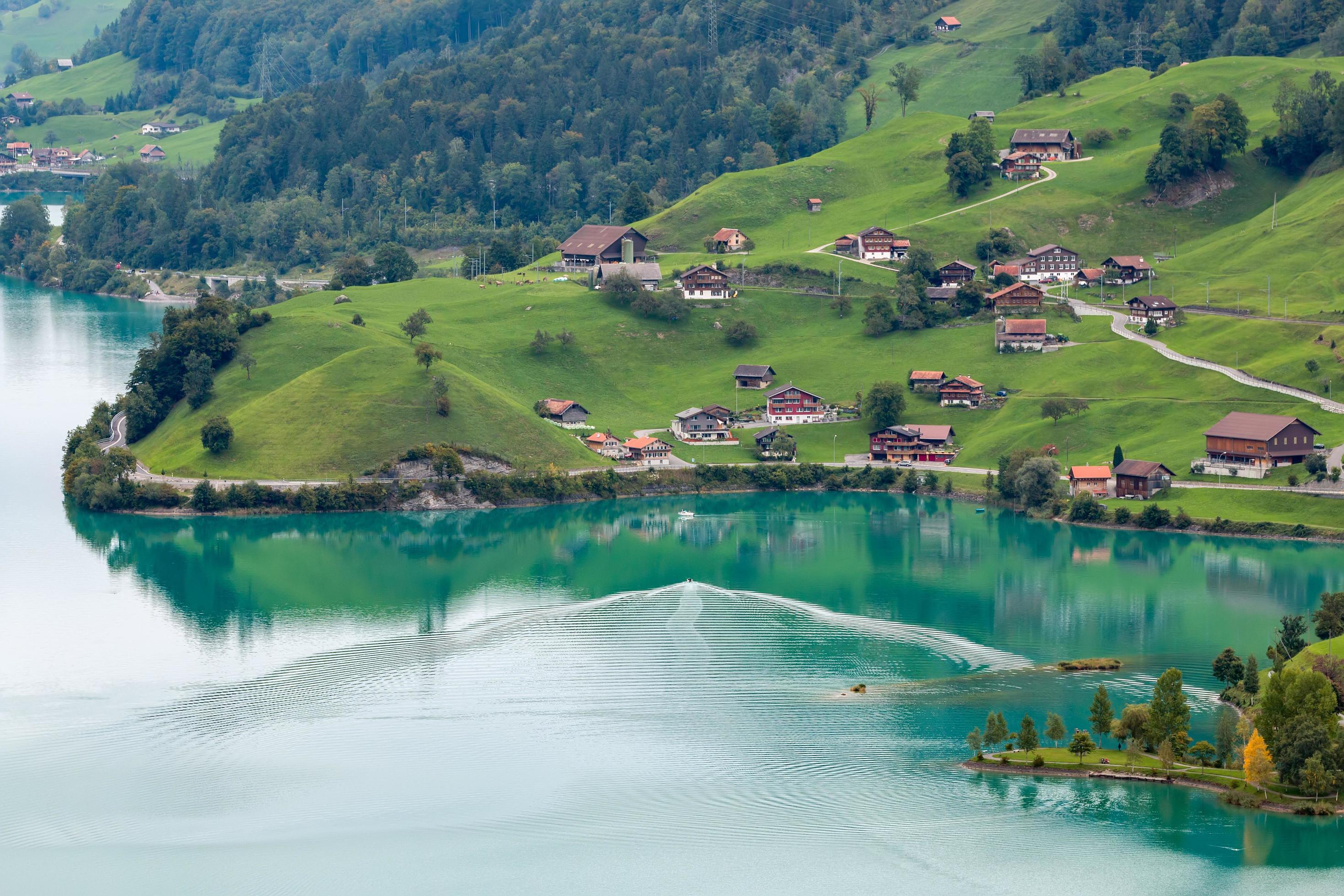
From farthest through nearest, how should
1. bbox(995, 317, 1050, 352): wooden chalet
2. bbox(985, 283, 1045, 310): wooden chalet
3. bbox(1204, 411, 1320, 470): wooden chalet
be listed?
bbox(985, 283, 1045, 310): wooden chalet, bbox(995, 317, 1050, 352): wooden chalet, bbox(1204, 411, 1320, 470): wooden chalet

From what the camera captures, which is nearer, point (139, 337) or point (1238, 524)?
point (1238, 524)

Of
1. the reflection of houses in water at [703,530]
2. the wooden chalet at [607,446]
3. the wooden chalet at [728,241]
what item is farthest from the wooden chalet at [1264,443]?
the wooden chalet at [728,241]

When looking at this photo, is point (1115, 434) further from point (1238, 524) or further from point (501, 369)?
point (501, 369)

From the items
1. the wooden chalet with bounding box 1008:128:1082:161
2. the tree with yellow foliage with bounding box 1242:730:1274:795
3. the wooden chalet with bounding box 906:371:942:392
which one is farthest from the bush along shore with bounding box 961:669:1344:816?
the wooden chalet with bounding box 1008:128:1082:161

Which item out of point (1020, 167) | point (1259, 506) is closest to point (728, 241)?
point (1020, 167)

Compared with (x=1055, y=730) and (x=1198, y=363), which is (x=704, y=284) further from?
(x=1055, y=730)

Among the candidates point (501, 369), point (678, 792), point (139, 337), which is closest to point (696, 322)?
point (501, 369)

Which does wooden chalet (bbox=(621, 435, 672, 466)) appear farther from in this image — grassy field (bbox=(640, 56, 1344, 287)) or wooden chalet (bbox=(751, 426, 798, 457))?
grassy field (bbox=(640, 56, 1344, 287))
